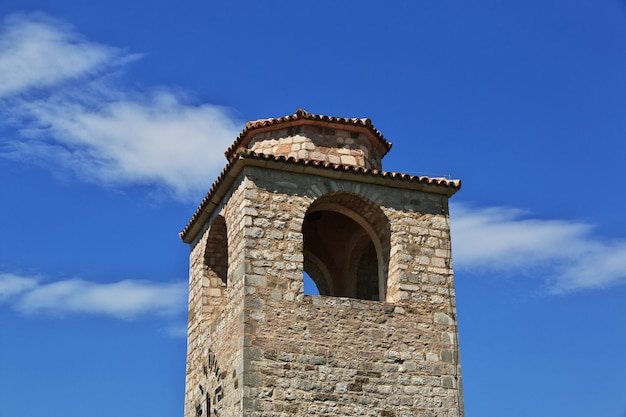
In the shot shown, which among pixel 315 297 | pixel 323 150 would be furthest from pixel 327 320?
pixel 323 150

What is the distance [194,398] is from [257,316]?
286 cm

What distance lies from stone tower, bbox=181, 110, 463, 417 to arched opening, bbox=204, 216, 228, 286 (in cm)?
2

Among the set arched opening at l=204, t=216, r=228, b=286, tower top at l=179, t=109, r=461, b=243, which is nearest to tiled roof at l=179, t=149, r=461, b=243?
tower top at l=179, t=109, r=461, b=243

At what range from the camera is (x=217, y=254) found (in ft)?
46.9

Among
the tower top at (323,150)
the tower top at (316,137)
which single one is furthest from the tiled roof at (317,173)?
the tower top at (316,137)

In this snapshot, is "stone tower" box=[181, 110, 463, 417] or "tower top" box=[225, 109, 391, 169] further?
"tower top" box=[225, 109, 391, 169]

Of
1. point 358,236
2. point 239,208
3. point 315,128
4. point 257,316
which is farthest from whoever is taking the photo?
point 358,236

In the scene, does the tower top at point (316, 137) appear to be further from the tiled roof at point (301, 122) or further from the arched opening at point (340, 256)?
the arched opening at point (340, 256)

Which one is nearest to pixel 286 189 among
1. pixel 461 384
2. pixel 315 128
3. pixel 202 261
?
pixel 315 128

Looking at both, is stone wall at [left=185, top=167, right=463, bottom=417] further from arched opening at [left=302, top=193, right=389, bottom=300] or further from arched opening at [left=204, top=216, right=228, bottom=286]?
arched opening at [left=302, top=193, right=389, bottom=300]

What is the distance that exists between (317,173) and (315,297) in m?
1.84

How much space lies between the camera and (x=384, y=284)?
1312 centimetres

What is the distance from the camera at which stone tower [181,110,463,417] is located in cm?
1169

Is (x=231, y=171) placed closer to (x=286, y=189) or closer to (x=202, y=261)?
(x=286, y=189)
